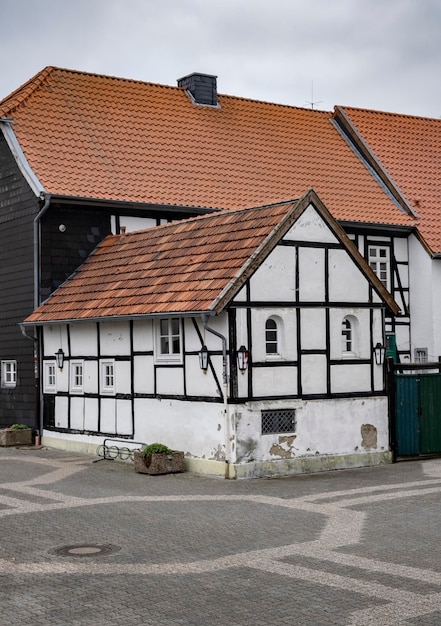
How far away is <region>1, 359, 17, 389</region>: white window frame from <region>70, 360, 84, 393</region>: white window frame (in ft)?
9.78

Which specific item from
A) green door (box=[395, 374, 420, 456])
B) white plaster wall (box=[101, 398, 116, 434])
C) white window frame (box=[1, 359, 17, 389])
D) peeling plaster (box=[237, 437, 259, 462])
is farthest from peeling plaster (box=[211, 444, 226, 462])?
white window frame (box=[1, 359, 17, 389])

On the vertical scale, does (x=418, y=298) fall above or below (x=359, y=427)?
above

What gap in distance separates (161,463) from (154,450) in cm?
28

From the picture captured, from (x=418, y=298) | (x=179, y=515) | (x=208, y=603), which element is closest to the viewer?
(x=208, y=603)

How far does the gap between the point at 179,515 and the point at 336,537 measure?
254 centimetres

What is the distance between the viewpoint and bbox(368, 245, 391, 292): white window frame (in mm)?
28906

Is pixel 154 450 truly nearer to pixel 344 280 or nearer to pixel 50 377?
pixel 344 280

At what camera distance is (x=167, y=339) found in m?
19.3

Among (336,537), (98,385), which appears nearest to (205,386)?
(98,385)

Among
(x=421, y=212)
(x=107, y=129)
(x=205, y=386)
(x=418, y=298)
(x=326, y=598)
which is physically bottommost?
(x=326, y=598)

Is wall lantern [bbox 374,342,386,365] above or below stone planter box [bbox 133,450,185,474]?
above

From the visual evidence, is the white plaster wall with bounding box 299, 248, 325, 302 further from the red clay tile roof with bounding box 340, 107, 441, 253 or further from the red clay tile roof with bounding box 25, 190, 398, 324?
the red clay tile roof with bounding box 340, 107, 441, 253

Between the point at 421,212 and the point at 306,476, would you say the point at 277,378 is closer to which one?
the point at 306,476

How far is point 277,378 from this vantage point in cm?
1819
